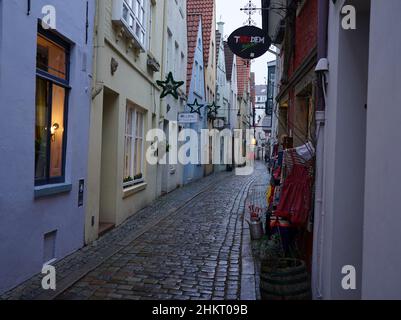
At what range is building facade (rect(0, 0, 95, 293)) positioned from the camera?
5.05 meters

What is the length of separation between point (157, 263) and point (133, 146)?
200 inches

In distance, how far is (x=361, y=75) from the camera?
15.0ft

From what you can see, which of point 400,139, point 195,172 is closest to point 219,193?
point 195,172

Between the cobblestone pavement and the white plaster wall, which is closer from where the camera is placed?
the white plaster wall

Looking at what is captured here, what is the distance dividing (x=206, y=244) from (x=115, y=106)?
351cm

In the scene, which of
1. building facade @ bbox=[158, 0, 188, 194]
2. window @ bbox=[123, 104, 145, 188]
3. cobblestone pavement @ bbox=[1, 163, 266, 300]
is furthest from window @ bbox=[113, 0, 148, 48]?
cobblestone pavement @ bbox=[1, 163, 266, 300]

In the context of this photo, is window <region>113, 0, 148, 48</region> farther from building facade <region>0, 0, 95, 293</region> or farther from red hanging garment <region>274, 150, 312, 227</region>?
red hanging garment <region>274, 150, 312, 227</region>

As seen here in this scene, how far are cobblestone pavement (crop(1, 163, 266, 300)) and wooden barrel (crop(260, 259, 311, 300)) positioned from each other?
0.85 m

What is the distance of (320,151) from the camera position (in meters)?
5.20

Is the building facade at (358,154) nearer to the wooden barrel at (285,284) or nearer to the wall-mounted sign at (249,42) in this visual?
the wooden barrel at (285,284)

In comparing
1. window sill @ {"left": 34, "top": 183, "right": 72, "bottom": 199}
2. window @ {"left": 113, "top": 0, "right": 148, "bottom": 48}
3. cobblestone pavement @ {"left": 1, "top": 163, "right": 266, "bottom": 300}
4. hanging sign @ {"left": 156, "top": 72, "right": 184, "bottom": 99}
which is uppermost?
window @ {"left": 113, "top": 0, "right": 148, "bottom": 48}

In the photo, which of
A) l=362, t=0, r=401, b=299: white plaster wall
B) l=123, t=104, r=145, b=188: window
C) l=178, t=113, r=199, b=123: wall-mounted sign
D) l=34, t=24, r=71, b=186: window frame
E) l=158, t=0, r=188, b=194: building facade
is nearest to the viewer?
l=362, t=0, r=401, b=299: white plaster wall

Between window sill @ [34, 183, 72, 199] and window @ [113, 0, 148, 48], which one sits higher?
window @ [113, 0, 148, 48]

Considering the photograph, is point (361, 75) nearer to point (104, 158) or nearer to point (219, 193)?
point (104, 158)
